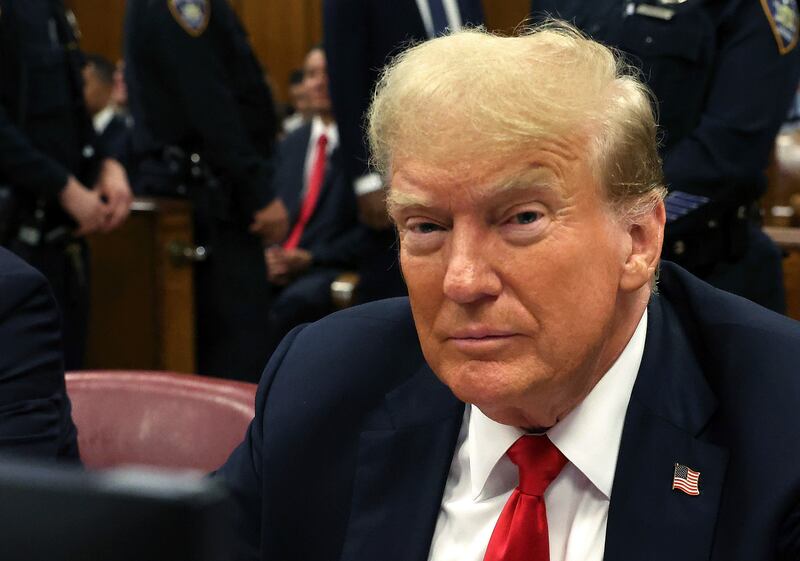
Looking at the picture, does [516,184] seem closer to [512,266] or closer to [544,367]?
[512,266]

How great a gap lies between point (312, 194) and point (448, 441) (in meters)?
4.24

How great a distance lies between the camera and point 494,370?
48.4 inches

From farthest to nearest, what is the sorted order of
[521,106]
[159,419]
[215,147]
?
[215,147], [159,419], [521,106]

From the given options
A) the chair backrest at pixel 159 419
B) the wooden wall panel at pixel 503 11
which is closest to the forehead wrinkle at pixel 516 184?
the chair backrest at pixel 159 419

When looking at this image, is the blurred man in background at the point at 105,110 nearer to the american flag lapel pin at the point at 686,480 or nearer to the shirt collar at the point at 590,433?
the shirt collar at the point at 590,433

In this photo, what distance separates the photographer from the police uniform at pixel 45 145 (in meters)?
3.26

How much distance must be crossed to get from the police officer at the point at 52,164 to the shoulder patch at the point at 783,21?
6.45 ft

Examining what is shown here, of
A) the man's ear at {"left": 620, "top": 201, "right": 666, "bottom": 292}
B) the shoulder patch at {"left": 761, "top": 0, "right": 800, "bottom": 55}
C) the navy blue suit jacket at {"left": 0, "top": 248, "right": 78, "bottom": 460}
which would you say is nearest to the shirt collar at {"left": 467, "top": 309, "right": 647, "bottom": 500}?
the man's ear at {"left": 620, "top": 201, "right": 666, "bottom": 292}

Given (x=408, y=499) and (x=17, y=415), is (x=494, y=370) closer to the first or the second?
(x=408, y=499)

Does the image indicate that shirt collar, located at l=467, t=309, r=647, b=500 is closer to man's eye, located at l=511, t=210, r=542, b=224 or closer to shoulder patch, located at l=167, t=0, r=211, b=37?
man's eye, located at l=511, t=210, r=542, b=224

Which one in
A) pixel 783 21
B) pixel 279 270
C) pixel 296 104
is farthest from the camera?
pixel 296 104

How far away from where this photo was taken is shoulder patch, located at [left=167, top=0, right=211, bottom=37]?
3.58m

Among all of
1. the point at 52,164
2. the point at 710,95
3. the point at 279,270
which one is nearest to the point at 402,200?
the point at 710,95

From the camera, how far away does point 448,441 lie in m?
1.41
